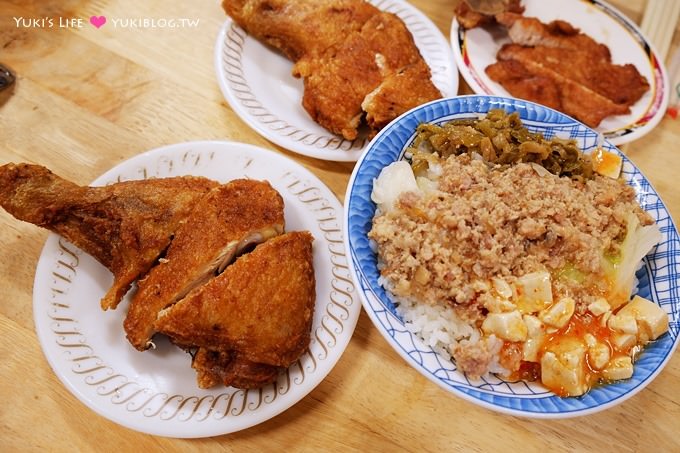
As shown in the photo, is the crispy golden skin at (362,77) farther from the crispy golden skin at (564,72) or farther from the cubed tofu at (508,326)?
the cubed tofu at (508,326)

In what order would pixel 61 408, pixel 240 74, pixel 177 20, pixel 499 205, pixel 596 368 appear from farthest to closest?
pixel 177 20 → pixel 240 74 → pixel 61 408 → pixel 499 205 → pixel 596 368

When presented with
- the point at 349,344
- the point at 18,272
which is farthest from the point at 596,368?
the point at 18,272

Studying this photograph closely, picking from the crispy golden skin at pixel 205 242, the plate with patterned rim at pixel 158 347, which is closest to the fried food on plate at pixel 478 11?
the plate with patterned rim at pixel 158 347

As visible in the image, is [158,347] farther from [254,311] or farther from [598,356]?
[598,356]

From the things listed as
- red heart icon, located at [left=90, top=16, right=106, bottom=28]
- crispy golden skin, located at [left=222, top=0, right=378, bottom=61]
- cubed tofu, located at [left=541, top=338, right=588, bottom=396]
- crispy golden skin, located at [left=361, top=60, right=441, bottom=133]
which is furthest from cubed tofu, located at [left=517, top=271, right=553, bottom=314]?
red heart icon, located at [left=90, top=16, right=106, bottom=28]

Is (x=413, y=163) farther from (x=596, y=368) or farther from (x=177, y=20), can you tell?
(x=177, y=20)

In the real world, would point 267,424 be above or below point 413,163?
below
